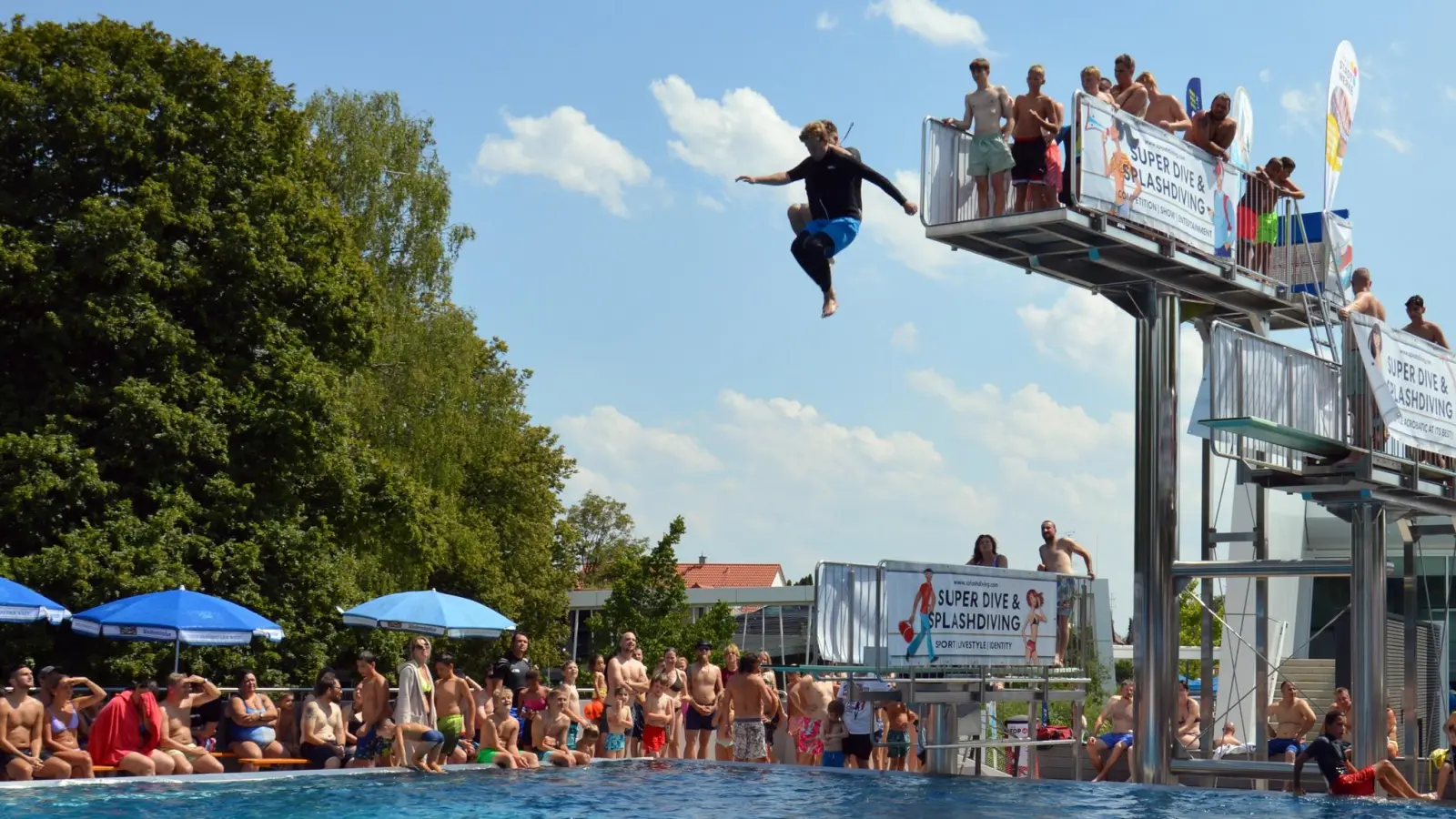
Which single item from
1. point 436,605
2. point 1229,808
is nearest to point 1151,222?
point 1229,808

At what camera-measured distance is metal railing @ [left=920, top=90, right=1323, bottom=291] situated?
1501 centimetres

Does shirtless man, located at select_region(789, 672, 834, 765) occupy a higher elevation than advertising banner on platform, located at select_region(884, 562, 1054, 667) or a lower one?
lower

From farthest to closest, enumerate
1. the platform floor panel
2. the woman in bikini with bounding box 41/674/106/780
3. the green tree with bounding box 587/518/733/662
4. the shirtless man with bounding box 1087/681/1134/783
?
the green tree with bounding box 587/518/733/662 → the shirtless man with bounding box 1087/681/1134/783 → the platform floor panel → the woman in bikini with bounding box 41/674/106/780

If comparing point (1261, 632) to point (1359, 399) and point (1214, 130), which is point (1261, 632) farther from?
point (1214, 130)

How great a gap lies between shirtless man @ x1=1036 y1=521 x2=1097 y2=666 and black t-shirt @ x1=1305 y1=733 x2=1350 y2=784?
8.60 ft

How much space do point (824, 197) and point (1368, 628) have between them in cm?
696

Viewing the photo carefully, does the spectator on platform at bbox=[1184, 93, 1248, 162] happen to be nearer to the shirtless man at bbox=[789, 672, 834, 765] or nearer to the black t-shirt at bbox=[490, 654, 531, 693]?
the shirtless man at bbox=[789, 672, 834, 765]

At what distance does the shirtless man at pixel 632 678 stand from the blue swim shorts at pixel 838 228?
6.47 m

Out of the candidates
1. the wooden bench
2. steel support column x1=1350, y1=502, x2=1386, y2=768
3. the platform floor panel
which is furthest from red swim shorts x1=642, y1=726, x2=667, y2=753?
steel support column x1=1350, y1=502, x2=1386, y2=768

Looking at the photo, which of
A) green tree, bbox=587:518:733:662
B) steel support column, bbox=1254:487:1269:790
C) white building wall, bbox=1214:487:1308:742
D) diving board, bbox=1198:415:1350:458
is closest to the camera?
diving board, bbox=1198:415:1350:458

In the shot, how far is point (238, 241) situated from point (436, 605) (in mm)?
9659

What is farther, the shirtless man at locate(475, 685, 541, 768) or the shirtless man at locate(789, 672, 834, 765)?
the shirtless man at locate(789, 672, 834, 765)

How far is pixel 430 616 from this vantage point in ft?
66.1

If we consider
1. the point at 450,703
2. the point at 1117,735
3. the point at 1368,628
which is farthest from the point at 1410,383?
the point at 450,703
